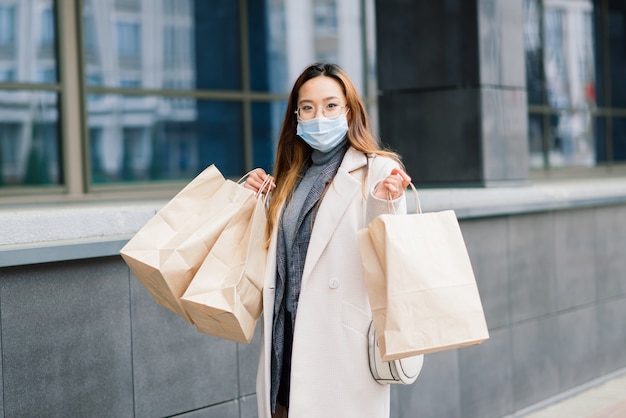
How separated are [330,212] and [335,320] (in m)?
0.43

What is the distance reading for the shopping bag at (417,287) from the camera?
11.3 ft

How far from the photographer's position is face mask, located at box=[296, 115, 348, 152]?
3.84 meters

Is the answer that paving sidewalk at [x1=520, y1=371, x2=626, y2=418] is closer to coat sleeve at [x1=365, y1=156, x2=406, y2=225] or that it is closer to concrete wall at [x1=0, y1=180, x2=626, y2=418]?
concrete wall at [x1=0, y1=180, x2=626, y2=418]

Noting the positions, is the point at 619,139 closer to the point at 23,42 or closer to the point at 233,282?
the point at 23,42

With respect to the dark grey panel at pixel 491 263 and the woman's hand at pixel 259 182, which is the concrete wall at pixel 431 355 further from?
the woman's hand at pixel 259 182

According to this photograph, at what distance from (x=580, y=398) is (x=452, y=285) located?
526 cm

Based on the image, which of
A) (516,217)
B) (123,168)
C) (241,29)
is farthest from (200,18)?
(516,217)

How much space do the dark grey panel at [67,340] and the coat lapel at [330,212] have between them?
151 centimetres

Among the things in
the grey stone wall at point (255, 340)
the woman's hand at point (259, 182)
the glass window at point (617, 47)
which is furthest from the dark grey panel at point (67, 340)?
the glass window at point (617, 47)

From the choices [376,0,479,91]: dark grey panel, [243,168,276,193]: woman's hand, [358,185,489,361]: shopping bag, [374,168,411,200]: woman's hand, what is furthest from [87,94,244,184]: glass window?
[358,185,489,361]: shopping bag

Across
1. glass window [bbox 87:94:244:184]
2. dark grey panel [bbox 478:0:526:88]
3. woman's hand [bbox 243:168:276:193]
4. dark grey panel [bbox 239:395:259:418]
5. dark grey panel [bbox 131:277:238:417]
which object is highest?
dark grey panel [bbox 478:0:526:88]

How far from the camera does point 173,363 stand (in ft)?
17.2

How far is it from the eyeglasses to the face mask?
0.03 metres

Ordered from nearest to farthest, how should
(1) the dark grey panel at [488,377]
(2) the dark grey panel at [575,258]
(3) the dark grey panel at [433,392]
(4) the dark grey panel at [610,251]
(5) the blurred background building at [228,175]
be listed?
1. (5) the blurred background building at [228,175]
2. (3) the dark grey panel at [433,392]
3. (1) the dark grey panel at [488,377]
4. (2) the dark grey panel at [575,258]
5. (4) the dark grey panel at [610,251]
